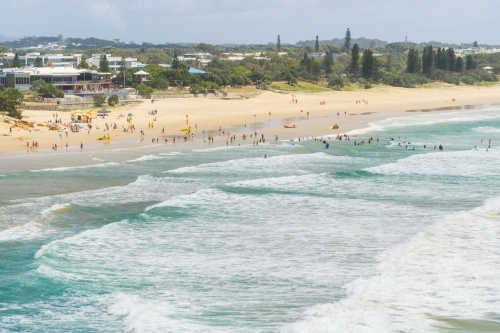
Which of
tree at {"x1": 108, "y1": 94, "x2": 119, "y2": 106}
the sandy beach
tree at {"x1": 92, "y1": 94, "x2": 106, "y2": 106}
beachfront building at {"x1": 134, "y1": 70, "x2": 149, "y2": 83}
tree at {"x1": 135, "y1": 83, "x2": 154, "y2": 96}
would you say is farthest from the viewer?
beachfront building at {"x1": 134, "y1": 70, "x2": 149, "y2": 83}

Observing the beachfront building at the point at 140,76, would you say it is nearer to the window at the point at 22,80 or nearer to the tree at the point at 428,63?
the window at the point at 22,80

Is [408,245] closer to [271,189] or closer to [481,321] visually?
[481,321]

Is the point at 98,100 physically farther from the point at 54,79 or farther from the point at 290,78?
the point at 290,78

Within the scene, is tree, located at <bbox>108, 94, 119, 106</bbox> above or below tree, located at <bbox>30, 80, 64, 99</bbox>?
below

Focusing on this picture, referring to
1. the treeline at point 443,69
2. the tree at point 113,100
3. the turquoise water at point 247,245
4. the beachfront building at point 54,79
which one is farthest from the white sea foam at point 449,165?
the treeline at point 443,69

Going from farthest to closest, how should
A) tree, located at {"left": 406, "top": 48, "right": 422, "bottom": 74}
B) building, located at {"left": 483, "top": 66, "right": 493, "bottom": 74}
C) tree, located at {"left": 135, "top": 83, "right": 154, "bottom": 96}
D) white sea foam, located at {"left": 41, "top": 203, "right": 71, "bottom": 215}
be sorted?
building, located at {"left": 483, "top": 66, "right": 493, "bottom": 74}
tree, located at {"left": 406, "top": 48, "right": 422, "bottom": 74}
tree, located at {"left": 135, "top": 83, "right": 154, "bottom": 96}
white sea foam, located at {"left": 41, "top": 203, "right": 71, "bottom": 215}

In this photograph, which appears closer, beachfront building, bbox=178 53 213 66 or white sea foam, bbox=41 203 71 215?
white sea foam, bbox=41 203 71 215

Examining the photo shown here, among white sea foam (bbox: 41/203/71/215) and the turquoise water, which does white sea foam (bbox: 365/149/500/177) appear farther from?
white sea foam (bbox: 41/203/71/215)

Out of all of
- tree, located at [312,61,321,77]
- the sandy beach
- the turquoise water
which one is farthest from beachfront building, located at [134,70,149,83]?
the turquoise water
